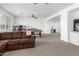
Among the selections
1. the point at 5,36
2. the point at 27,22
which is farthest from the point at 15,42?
the point at 27,22

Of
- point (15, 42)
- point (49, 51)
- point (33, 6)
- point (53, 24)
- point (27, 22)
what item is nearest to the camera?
point (49, 51)

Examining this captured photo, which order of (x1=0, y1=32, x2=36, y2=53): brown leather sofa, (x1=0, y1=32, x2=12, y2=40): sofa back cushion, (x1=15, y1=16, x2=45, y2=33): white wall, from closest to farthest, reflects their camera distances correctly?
(x1=0, y1=32, x2=36, y2=53): brown leather sofa, (x1=0, y1=32, x2=12, y2=40): sofa back cushion, (x1=15, y1=16, x2=45, y2=33): white wall

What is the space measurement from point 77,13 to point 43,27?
759 cm

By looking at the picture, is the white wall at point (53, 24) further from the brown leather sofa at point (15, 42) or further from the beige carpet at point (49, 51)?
the beige carpet at point (49, 51)

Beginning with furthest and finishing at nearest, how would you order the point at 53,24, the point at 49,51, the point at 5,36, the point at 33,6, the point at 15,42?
the point at 53,24
the point at 33,6
the point at 5,36
the point at 15,42
the point at 49,51

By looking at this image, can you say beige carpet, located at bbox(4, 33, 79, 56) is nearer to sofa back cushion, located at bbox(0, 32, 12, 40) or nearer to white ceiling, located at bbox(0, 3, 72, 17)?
sofa back cushion, located at bbox(0, 32, 12, 40)

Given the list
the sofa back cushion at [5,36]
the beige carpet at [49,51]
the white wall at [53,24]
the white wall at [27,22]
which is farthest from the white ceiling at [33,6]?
the white wall at [53,24]

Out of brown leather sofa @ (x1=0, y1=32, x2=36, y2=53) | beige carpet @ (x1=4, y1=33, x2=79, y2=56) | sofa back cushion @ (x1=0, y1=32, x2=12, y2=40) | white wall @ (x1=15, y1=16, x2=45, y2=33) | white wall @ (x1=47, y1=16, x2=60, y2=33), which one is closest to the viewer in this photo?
beige carpet @ (x1=4, y1=33, x2=79, y2=56)

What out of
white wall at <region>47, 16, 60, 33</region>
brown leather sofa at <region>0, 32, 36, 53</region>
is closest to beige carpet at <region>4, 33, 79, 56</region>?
brown leather sofa at <region>0, 32, 36, 53</region>

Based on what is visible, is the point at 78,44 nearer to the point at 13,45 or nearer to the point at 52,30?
the point at 13,45

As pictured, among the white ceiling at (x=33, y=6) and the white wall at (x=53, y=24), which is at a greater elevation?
the white ceiling at (x=33, y=6)

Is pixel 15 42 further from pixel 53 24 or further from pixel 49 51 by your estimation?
pixel 53 24

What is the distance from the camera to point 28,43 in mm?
4887

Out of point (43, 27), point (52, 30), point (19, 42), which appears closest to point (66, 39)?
point (19, 42)
